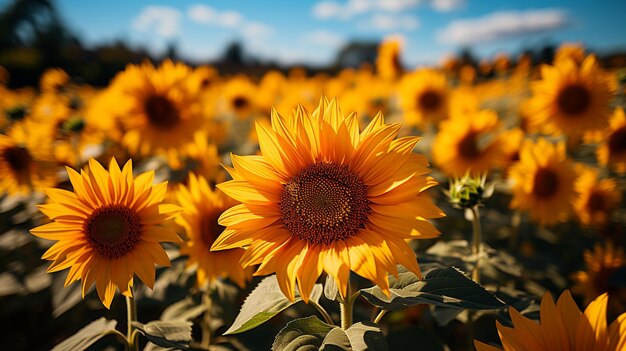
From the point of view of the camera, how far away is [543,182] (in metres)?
3.13

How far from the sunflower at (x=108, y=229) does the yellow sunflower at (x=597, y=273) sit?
2.77m

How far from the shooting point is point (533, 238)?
383 cm

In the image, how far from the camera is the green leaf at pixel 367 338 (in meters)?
1.20

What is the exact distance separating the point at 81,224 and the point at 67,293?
0.67 meters

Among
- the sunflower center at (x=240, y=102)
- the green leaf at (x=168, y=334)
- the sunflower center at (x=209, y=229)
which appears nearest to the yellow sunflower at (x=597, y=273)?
the sunflower center at (x=209, y=229)

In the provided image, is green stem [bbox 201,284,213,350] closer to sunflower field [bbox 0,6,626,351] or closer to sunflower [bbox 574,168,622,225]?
sunflower field [bbox 0,6,626,351]

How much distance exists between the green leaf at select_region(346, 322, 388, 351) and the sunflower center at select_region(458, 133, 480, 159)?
3.01 metres

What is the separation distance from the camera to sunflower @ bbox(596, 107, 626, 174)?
3441mm

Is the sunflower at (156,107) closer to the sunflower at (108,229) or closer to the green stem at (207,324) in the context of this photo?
the green stem at (207,324)

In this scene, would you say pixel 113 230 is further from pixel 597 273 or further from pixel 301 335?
pixel 597 273

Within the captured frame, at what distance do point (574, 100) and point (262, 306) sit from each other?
11.3ft

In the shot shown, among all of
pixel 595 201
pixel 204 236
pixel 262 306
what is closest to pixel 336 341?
pixel 262 306

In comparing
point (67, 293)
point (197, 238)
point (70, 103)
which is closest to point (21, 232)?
point (67, 293)

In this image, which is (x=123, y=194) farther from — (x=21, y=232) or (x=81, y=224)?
(x=21, y=232)
